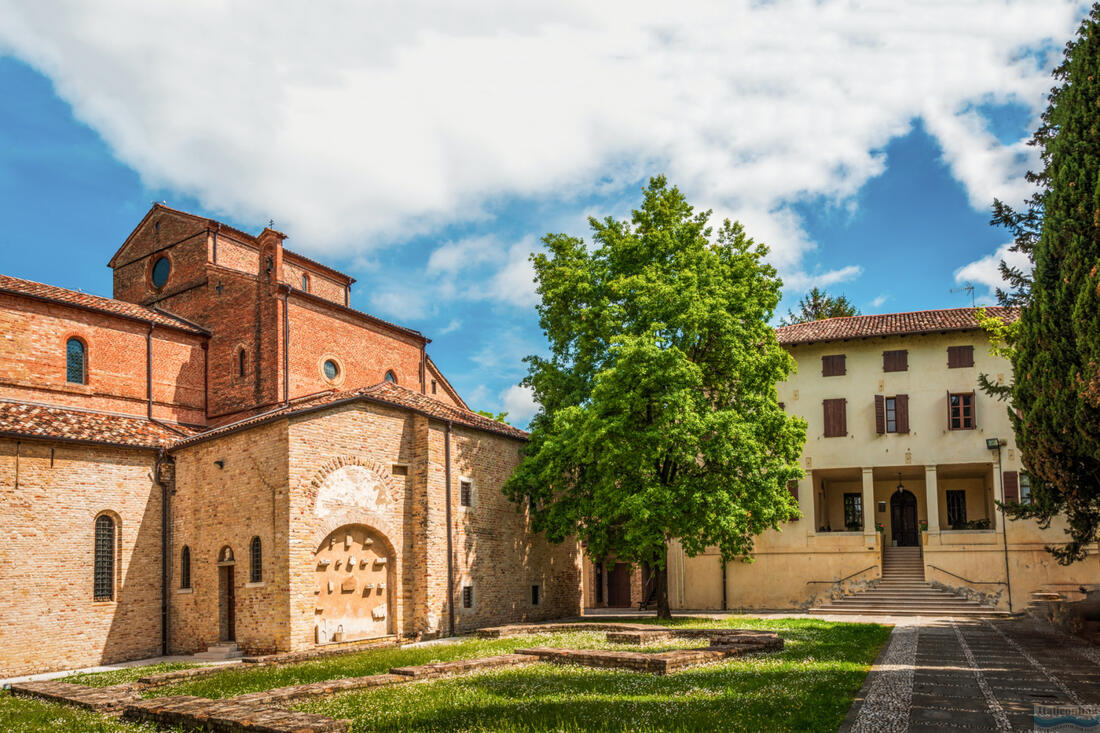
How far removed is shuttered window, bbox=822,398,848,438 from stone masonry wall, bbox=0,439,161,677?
2519 cm

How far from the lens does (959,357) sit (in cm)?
3262

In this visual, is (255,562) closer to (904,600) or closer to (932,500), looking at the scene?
(904,600)

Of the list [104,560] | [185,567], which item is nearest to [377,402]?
[185,567]

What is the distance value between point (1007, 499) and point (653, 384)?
16350 millimetres

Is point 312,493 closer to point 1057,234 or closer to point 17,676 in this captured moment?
point 17,676

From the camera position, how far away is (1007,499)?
Result: 30828 millimetres

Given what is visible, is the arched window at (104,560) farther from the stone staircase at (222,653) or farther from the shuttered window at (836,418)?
the shuttered window at (836,418)

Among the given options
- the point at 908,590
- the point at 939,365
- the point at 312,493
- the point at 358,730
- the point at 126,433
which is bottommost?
the point at 908,590

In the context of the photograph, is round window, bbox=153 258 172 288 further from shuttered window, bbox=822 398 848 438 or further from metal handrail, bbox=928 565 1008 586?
metal handrail, bbox=928 565 1008 586

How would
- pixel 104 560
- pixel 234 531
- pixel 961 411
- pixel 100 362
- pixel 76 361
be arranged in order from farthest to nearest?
1. pixel 961 411
2. pixel 100 362
3. pixel 76 361
4. pixel 104 560
5. pixel 234 531

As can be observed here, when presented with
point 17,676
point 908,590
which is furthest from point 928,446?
point 17,676

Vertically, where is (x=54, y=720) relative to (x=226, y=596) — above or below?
above

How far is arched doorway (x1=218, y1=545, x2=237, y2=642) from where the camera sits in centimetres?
2202

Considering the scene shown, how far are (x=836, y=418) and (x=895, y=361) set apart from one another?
3.30 m
